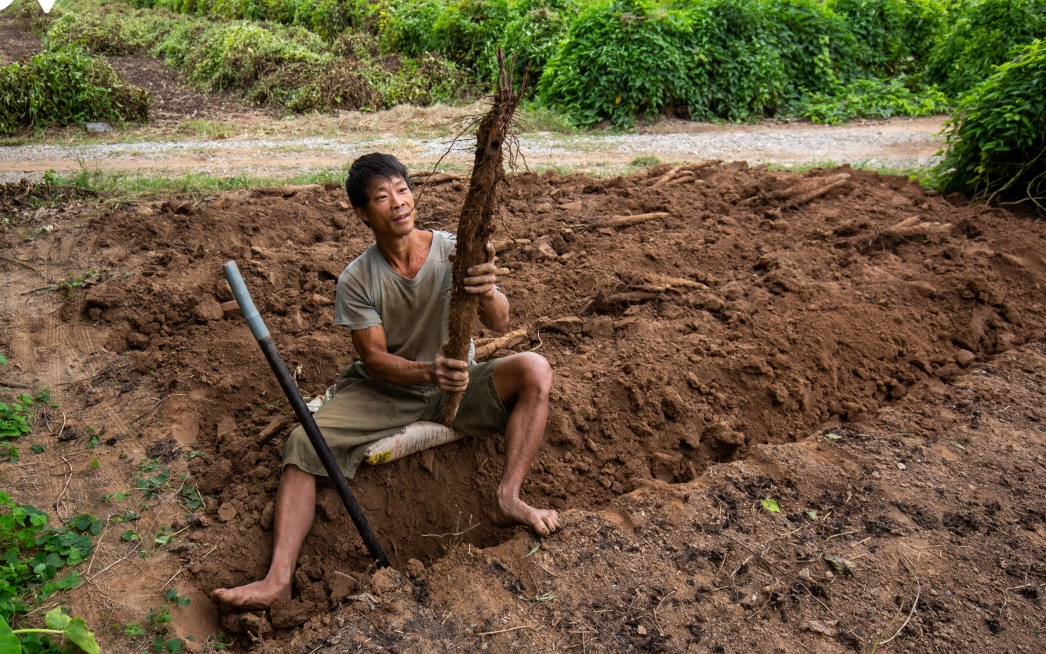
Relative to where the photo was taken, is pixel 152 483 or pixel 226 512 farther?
pixel 152 483

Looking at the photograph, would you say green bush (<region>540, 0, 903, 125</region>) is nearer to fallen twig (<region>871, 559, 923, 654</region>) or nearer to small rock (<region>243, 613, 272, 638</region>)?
fallen twig (<region>871, 559, 923, 654</region>)

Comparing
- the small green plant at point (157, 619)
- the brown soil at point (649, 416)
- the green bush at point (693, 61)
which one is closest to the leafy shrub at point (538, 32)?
the green bush at point (693, 61)

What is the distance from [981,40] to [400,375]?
10605mm

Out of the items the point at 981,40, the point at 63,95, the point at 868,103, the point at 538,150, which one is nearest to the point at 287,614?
the point at 538,150

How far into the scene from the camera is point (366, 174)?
301cm

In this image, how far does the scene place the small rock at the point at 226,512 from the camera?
3264 mm

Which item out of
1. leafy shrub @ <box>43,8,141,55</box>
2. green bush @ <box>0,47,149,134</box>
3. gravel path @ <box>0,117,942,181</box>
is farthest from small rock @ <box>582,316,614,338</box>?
→ leafy shrub @ <box>43,8,141,55</box>

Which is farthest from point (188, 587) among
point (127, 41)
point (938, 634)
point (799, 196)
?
point (127, 41)

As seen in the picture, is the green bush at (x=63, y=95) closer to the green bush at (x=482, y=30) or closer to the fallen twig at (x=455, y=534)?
the green bush at (x=482, y=30)

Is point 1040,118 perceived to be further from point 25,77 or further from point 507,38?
point 25,77

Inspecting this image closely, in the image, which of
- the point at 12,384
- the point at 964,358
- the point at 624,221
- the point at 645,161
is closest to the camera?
the point at 12,384

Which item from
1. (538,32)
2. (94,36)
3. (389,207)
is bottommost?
(389,207)

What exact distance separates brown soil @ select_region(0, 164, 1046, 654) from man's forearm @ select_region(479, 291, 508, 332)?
26.9 inches

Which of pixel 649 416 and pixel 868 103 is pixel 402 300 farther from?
pixel 868 103
